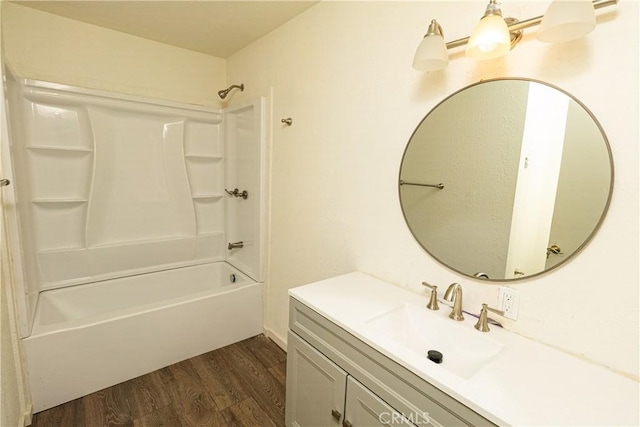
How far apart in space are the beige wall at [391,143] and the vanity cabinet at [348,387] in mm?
476

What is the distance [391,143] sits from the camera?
58.6 inches

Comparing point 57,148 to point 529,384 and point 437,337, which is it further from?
point 529,384

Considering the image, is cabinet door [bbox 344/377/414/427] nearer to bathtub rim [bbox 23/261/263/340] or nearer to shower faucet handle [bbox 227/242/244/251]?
bathtub rim [bbox 23/261/263/340]

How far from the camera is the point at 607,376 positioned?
897 mm

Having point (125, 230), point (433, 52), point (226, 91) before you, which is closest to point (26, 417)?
point (125, 230)

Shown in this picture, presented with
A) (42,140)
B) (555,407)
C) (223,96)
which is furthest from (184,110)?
(555,407)

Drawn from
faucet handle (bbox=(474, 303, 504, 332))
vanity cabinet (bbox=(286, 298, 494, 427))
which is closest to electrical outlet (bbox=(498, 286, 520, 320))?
faucet handle (bbox=(474, 303, 504, 332))

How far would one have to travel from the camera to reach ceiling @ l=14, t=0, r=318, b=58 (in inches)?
75.3

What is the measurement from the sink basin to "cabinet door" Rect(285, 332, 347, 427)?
0.26 metres

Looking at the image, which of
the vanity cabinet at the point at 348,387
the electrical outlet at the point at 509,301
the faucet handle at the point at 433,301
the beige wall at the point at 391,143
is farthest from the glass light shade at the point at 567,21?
the vanity cabinet at the point at 348,387

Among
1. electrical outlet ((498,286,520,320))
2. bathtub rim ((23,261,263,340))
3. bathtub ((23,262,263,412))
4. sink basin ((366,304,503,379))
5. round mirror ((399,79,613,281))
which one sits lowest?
bathtub ((23,262,263,412))

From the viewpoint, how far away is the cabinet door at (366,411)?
3.23 ft

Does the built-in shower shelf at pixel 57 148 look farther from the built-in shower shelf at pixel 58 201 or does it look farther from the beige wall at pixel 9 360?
the beige wall at pixel 9 360

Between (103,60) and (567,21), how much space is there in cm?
286
